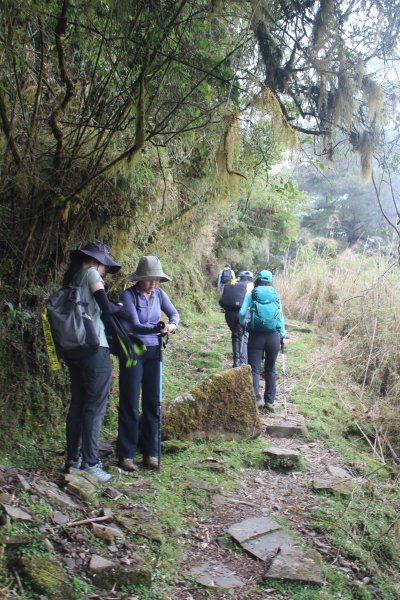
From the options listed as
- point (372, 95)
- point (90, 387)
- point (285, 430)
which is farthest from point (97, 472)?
point (372, 95)

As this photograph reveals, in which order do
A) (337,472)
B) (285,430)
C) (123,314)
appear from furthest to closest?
(285,430), (337,472), (123,314)

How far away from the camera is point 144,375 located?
17.4 feet

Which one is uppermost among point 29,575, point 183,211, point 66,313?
point 183,211

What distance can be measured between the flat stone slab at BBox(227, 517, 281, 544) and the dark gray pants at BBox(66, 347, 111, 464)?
1.34m

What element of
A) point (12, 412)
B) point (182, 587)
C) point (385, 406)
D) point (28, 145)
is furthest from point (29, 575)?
point (385, 406)

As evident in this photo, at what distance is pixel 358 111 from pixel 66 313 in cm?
412

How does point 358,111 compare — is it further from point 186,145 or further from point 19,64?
point 19,64

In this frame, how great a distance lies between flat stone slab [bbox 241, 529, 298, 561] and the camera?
4.00 metres

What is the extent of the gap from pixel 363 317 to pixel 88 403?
553 centimetres

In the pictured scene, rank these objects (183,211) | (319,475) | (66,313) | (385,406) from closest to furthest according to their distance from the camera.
→ (66,313)
(319,475)
(183,211)
(385,406)

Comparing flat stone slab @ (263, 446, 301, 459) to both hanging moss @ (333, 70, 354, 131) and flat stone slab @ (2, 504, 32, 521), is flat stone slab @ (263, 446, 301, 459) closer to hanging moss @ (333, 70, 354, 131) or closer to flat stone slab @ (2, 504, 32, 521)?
flat stone slab @ (2, 504, 32, 521)

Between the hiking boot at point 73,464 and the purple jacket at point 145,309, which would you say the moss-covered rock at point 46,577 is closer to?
the hiking boot at point 73,464

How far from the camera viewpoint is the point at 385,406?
8.37m

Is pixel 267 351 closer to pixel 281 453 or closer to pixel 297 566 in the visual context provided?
pixel 281 453
